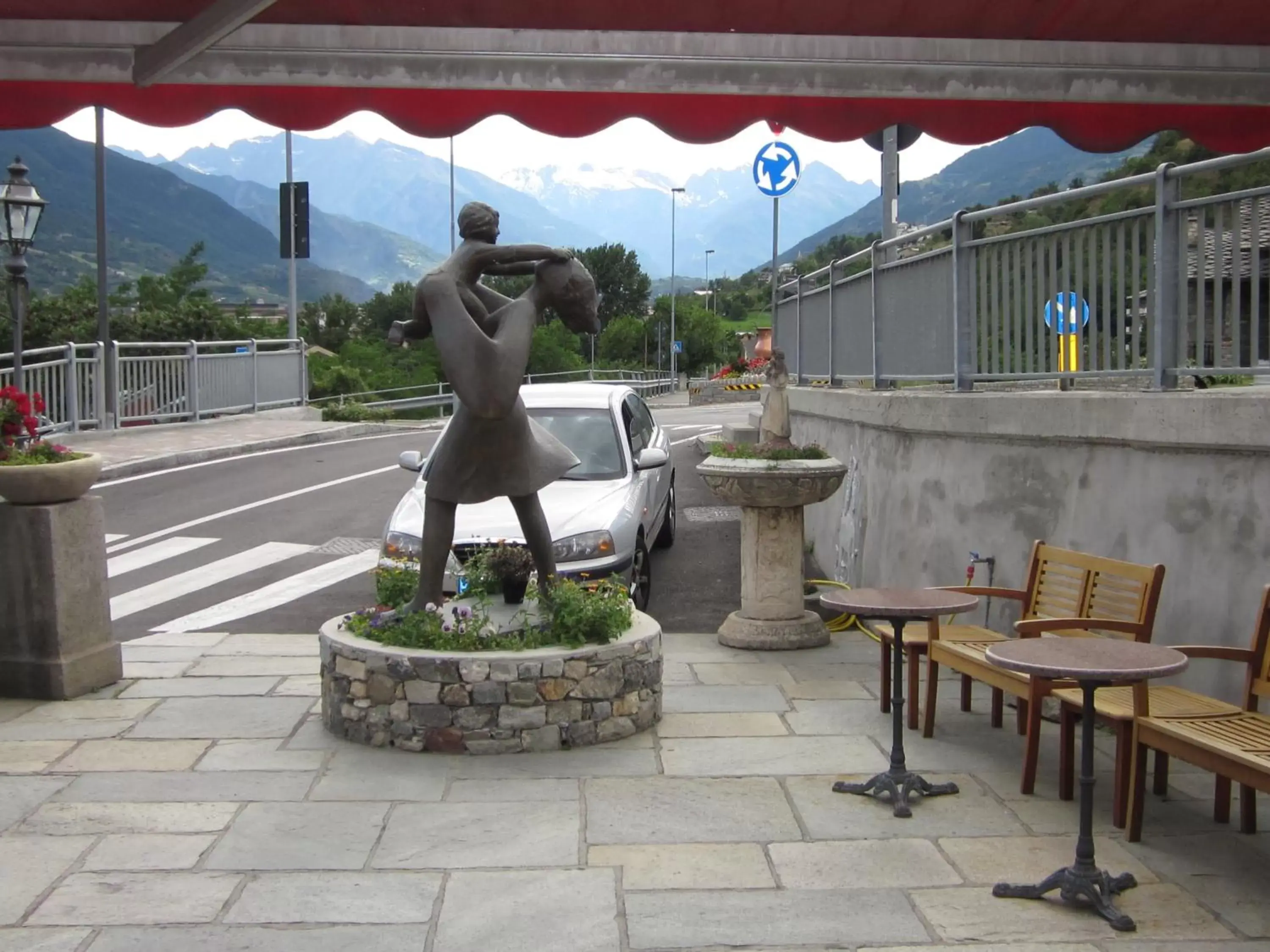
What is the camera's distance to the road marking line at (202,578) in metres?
9.96

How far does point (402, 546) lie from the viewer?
847cm

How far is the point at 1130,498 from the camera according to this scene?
6250mm

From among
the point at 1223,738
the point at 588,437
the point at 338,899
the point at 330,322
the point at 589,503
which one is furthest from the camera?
the point at 330,322

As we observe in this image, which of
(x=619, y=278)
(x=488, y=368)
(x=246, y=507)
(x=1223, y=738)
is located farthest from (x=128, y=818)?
(x=619, y=278)

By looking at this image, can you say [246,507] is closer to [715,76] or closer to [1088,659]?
[715,76]

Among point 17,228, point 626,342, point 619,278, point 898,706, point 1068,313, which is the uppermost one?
point 619,278

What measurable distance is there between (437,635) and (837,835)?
223 cm

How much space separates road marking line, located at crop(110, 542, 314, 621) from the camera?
32.7 ft

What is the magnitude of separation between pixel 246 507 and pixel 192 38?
34.1 feet

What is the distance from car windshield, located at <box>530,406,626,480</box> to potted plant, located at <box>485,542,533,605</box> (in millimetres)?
3026

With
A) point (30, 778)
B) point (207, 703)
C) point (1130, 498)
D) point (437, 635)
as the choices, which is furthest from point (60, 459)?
point (1130, 498)

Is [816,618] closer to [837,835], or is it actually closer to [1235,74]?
[837,835]

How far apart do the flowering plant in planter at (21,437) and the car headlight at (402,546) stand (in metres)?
2.07

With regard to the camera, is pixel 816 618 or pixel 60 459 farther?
pixel 816 618
